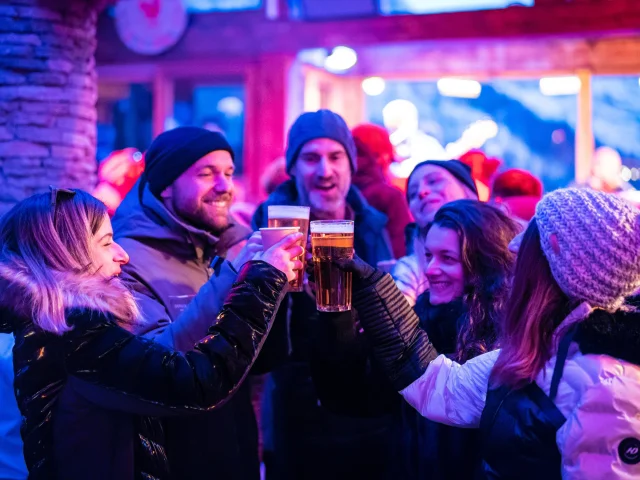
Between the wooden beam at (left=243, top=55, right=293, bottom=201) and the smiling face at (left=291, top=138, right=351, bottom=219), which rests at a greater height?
the wooden beam at (left=243, top=55, right=293, bottom=201)

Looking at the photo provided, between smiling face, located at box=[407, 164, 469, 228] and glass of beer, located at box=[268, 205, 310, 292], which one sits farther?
smiling face, located at box=[407, 164, 469, 228]

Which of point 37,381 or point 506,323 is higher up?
point 506,323

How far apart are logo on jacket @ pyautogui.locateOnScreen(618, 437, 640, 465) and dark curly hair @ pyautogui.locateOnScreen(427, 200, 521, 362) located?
0.64 meters

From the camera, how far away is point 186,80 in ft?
32.7

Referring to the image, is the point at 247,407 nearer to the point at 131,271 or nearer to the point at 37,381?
the point at 131,271

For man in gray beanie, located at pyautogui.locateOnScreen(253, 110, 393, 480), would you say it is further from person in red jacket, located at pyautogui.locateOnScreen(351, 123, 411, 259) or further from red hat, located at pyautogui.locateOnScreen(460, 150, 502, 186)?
red hat, located at pyautogui.locateOnScreen(460, 150, 502, 186)

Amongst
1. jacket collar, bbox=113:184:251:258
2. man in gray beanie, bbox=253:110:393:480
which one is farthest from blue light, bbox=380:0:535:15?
jacket collar, bbox=113:184:251:258

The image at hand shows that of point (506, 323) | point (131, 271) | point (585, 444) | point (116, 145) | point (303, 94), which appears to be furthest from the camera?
point (116, 145)

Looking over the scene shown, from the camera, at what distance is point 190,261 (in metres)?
2.62

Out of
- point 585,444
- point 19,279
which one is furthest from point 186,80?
point 585,444

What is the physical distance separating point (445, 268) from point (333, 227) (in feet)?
1.72

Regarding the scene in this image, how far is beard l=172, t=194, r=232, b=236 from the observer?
2.61m

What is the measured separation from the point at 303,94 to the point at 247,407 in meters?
7.84

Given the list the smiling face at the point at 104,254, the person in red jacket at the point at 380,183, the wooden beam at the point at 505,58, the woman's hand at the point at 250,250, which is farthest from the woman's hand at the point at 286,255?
the wooden beam at the point at 505,58
